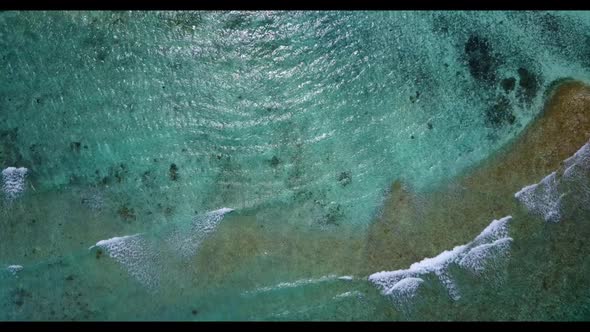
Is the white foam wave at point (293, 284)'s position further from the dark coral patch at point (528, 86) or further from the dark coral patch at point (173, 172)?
the dark coral patch at point (528, 86)

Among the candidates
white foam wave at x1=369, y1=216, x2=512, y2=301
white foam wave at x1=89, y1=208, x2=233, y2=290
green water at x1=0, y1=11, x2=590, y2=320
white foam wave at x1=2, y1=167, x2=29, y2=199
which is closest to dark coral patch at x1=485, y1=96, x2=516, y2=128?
green water at x1=0, y1=11, x2=590, y2=320

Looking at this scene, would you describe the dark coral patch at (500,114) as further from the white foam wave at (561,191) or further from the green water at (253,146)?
the white foam wave at (561,191)

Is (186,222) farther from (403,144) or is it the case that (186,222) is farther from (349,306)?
(403,144)

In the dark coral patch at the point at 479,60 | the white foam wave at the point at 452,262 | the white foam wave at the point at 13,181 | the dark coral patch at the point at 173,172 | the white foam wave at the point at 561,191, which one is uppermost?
the dark coral patch at the point at 479,60

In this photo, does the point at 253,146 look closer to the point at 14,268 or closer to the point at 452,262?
the point at 452,262

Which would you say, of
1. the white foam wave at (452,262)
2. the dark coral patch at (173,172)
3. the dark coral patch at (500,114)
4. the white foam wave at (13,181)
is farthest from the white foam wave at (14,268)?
the dark coral patch at (500,114)

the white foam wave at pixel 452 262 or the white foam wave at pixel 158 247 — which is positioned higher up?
the white foam wave at pixel 158 247

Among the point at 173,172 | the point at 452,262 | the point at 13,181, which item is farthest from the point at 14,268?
the point at 452,262
